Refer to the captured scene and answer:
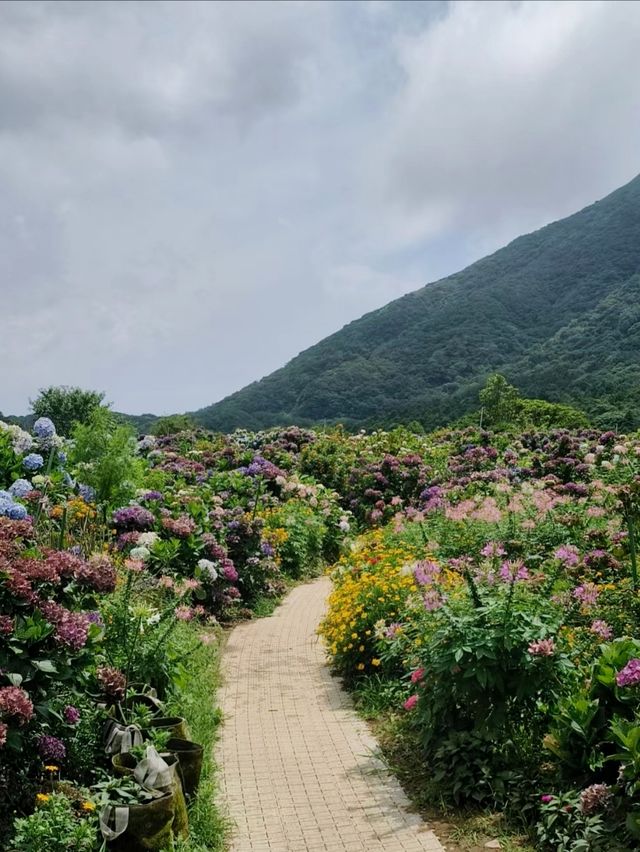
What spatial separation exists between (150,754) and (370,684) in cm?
264

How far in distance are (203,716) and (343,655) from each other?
1660 mm

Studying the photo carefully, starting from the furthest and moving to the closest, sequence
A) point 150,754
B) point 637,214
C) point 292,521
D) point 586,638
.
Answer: point 637,214, point 292,521, point 586,638, point 150,754

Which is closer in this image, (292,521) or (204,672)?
(204,672)

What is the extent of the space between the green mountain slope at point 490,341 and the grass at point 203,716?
3039 cm

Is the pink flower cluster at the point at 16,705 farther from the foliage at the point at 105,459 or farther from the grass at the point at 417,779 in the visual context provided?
the foliage at the point at 105,459

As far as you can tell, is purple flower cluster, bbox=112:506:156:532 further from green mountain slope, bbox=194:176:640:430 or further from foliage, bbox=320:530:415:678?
green mountain slope, bbox=194:176:640:430

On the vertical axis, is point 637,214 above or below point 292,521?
above

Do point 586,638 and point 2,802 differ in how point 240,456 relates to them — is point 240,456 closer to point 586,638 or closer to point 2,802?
point 586,638

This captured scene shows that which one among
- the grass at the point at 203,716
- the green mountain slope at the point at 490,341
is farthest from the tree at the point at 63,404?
the grass at the point at 203,716

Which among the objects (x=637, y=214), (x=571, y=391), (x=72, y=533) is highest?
(x=637, y=214)

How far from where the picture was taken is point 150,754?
372cm

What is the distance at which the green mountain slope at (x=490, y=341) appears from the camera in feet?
163

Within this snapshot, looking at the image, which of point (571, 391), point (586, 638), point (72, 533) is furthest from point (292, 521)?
point (571, 391)

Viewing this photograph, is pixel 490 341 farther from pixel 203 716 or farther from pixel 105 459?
pixel 203 716
